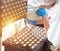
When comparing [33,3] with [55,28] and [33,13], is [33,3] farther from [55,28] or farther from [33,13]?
[55,28]

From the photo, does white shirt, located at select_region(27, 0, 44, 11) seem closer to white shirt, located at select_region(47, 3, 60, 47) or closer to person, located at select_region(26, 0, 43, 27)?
person, located at select_region(26, 0, 43, 27)

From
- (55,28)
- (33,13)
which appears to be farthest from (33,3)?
(55,28)

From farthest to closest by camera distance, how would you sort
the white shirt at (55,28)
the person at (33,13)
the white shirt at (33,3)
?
1. the white shirt at (33,3)
2. the person at (33,13)
3. the white shirt at (55,28)

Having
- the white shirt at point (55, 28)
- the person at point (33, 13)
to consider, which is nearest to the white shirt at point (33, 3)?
the person at point (33, 13)

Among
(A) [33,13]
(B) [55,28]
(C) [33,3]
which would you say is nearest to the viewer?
(B) [55,28]

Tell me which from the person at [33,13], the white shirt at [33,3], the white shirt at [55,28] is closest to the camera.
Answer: the white shirt at [55,28]

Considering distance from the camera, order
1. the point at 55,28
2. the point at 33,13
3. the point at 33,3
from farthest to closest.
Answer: the point at 33,3, the point at 33,13, the point at 55,28

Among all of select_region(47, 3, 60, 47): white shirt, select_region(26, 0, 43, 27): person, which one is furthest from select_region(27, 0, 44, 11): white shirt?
select_region(47, 3, 60, 47): white shirt

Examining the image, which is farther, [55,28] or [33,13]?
A: [33,13]

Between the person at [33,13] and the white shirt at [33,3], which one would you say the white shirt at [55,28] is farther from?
the white shirt at [33,3]

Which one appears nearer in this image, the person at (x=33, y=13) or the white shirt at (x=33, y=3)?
the person at (x=33, y=13)

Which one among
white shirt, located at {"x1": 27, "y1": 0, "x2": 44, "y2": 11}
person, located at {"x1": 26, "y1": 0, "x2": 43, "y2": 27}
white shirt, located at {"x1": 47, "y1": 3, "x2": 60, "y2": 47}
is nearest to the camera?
white shirt, located at {"x1": 47, "y1": 3, "x2": 60, "y2": 47}

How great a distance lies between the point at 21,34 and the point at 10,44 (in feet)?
0.60

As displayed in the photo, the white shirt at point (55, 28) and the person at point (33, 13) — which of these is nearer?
the white shirt at point (55, 28)
